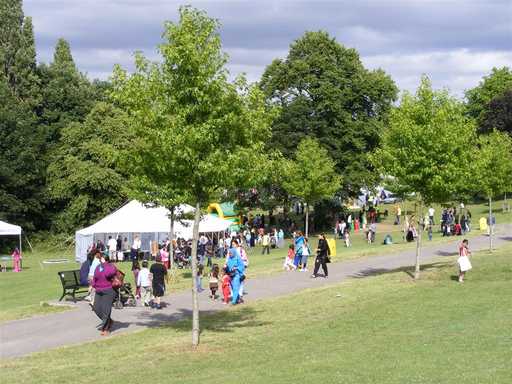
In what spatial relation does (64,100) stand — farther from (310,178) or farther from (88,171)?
(310,178)

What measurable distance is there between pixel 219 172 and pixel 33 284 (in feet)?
58.9

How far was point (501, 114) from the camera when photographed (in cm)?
7081

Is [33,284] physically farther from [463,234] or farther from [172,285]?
[463,234]

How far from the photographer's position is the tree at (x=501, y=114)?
70625mm

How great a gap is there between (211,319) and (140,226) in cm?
2286

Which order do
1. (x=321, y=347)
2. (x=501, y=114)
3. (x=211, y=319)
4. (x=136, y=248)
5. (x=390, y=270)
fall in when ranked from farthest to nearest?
(x=501, y=114) < (x=136, y=248) < (x=390, y=270) < (x=211, y=319) < (x=321, y=347)

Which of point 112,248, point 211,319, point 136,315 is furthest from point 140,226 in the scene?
point 211,319

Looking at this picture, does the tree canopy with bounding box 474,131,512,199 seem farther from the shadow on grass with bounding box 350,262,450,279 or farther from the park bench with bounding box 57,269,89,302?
the park bench with bounding box 57,269,89,302

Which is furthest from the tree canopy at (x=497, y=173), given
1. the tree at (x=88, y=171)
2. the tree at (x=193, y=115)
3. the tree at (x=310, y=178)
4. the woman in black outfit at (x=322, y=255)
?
the tree at (x=88, y=171)

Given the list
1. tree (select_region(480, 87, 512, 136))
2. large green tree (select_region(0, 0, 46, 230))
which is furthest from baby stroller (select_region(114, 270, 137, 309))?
tree (select_region(480, 87, 512, 136))

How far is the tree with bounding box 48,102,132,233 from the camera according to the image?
169 ft

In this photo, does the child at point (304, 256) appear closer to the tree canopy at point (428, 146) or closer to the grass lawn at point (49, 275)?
the grass lawn at point (49, 275)

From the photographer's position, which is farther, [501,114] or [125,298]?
[501,114]

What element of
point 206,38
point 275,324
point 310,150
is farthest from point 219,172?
point 310,150
